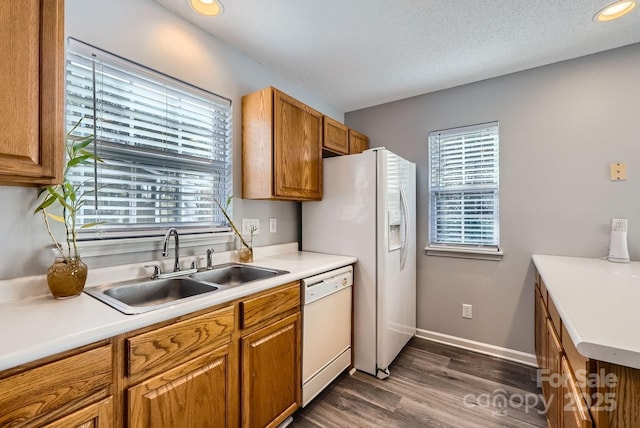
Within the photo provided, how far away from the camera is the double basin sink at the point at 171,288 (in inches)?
49.1

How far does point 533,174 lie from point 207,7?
261 cm

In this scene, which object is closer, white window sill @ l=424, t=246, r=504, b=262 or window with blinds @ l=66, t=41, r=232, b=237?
window with blinds @ l=66, t=41, r=232, b=237

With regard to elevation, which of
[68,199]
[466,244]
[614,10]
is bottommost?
[466,244]

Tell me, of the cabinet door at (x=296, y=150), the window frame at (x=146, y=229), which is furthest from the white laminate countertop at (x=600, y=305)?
the window frame at (x=146, y=229)

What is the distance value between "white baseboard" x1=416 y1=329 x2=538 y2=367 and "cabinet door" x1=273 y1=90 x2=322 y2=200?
1737mm

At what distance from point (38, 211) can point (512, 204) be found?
3036mm

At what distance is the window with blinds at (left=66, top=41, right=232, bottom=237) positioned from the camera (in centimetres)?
141

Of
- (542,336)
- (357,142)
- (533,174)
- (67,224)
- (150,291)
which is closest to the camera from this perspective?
(67,224)

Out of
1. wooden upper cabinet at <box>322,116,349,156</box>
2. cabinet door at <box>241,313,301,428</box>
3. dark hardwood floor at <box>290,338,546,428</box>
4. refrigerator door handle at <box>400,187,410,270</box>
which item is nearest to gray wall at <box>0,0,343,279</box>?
wooden upper cabinet at <box>322,116,349,156</box>

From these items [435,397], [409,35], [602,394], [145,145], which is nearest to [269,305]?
[145,145]

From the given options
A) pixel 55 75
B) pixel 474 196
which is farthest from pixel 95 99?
pixel 474 196

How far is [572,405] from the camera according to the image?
3.24 ft

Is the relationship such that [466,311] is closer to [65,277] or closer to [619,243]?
[619,243]

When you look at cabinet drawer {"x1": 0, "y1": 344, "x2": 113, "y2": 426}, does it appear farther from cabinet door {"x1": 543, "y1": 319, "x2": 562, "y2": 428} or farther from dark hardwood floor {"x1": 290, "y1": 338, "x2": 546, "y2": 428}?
cabinet door {"x1": 543, "y1": 319, "x2": 562, "y2": 428}
